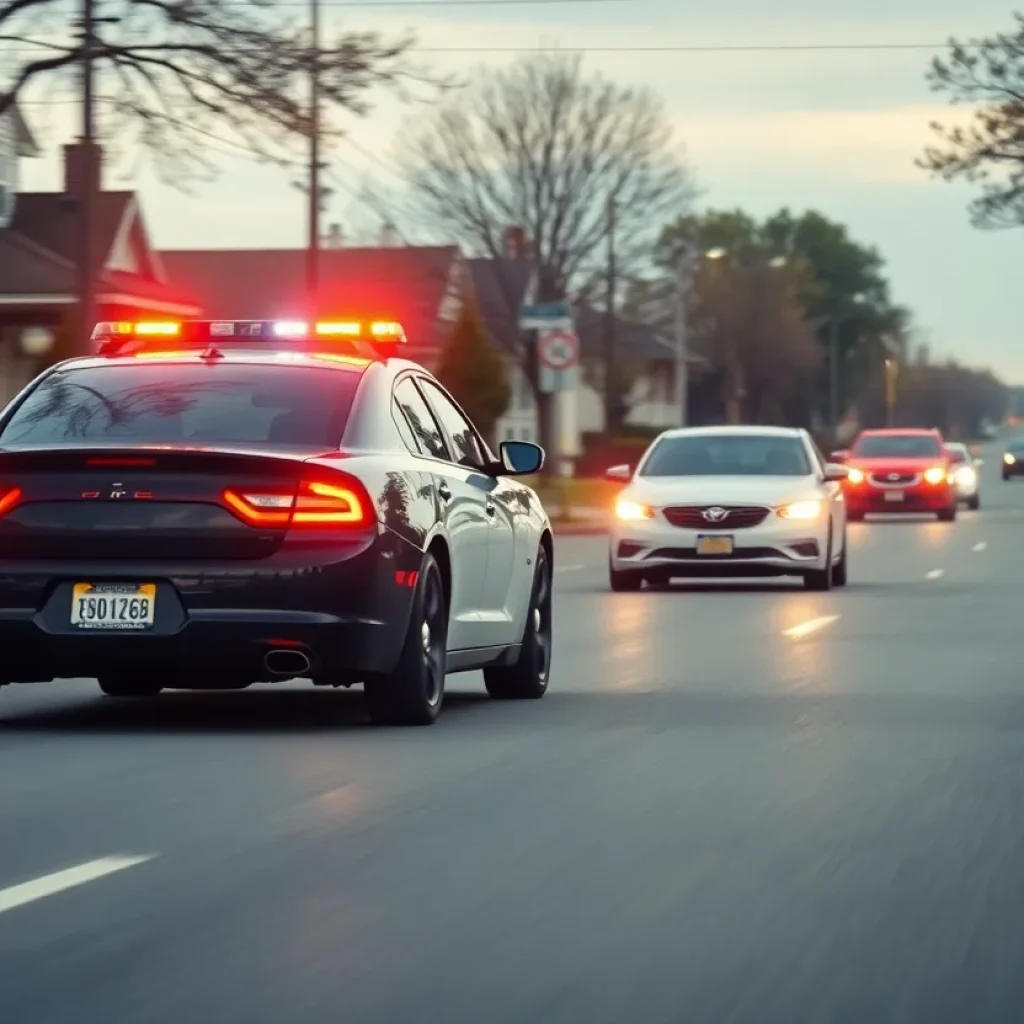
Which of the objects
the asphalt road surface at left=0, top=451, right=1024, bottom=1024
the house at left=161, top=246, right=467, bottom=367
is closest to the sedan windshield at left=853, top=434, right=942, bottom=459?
the asphalt road surface at left=0, top=451, right=1024, bottom=1024

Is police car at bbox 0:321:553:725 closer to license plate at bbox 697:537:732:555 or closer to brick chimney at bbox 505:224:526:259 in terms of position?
license plate at bbox 697:537:732:555

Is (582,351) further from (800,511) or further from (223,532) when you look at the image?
(223,532)

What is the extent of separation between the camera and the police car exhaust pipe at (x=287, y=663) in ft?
37.5

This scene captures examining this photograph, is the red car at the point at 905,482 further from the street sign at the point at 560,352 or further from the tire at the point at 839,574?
the tire at the point at 839,574

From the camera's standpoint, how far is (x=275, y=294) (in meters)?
89.9

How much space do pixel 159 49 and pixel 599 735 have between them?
20.1m

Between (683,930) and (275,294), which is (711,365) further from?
(683,930)

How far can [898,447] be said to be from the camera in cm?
4638

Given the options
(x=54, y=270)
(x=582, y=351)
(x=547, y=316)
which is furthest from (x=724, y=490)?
(x=582, y=351)

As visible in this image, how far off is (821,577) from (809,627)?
16.9 feet

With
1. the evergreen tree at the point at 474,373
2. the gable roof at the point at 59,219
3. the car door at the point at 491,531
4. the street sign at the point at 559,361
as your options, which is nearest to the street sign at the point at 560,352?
the street sign at the point at 559,361

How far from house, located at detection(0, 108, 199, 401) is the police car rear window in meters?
34.8

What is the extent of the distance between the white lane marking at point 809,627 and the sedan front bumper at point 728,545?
3325 mm

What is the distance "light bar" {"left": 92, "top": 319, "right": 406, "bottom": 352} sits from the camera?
12.9 metres
